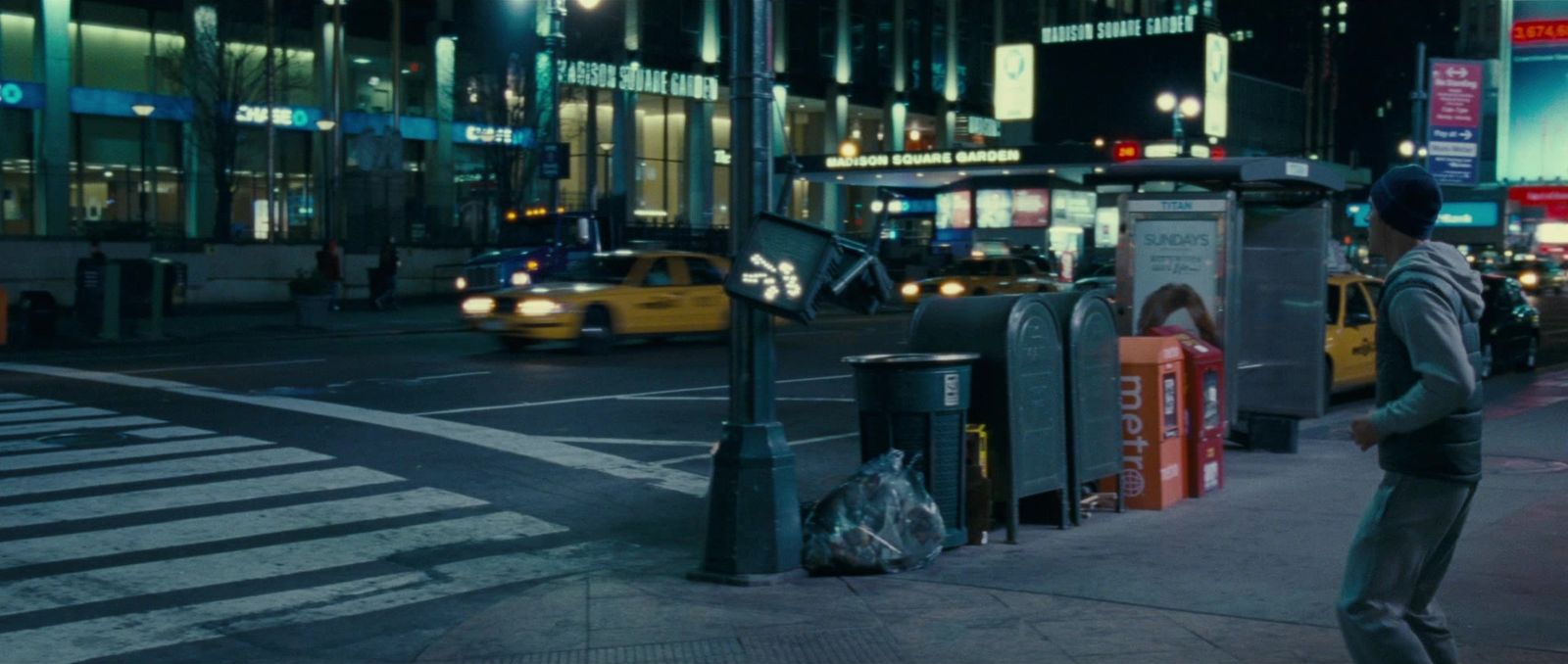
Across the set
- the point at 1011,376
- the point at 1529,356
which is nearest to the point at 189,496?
the point at 1011,376

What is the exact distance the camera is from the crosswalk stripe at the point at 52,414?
597 inches

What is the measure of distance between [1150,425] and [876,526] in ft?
9.31

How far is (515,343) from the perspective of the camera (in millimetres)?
24359

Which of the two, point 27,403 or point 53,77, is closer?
point 27,403

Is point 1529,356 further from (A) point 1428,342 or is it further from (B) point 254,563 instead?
(A) point 1428,342

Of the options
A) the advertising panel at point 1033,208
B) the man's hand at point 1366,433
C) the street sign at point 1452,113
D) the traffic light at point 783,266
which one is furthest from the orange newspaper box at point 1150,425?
the advertising panel at point 1033,208

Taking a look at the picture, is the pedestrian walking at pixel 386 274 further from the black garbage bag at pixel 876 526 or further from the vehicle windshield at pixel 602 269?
the black garbage bag at pixel 876 526

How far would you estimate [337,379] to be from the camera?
19469mm

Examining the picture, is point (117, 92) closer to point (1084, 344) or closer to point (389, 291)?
point (389, 291)

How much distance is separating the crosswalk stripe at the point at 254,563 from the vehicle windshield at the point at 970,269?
27.8 m

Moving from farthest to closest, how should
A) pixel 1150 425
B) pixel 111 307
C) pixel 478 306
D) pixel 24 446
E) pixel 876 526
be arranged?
pixel 111 307, pixel 478 306, pixel 24 446, pixel 1150 425, pixel 876 526

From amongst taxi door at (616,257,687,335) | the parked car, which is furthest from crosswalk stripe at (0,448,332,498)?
the parked car

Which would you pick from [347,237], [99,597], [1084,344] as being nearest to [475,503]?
[99,597]

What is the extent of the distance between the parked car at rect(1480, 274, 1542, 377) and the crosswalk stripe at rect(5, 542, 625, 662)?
52.8 ft
